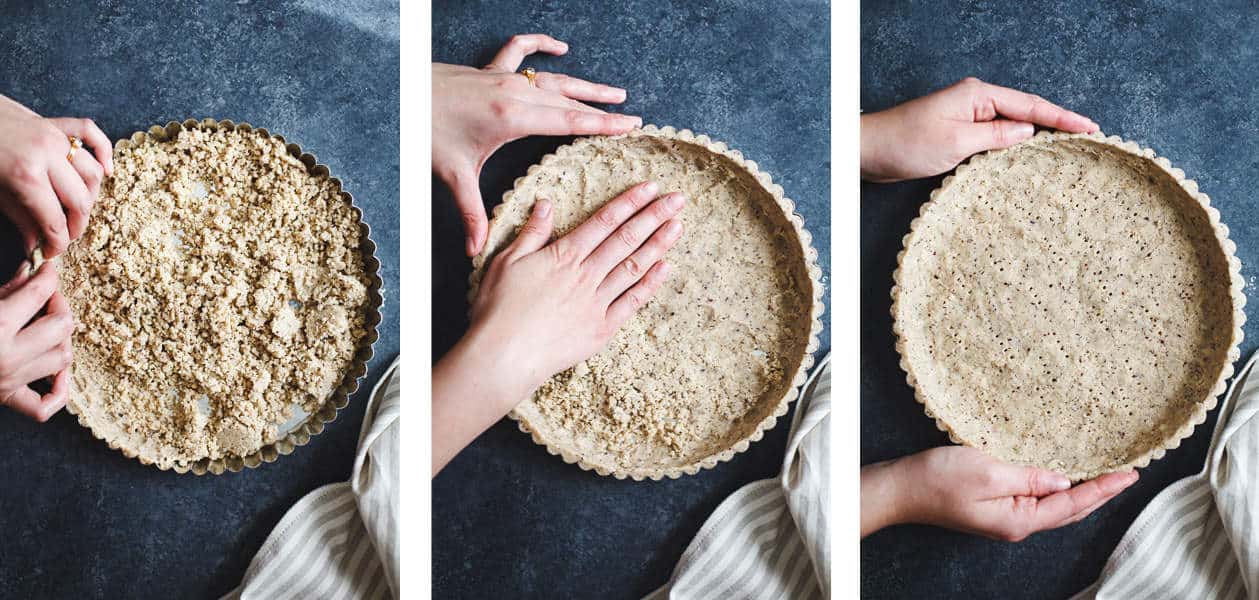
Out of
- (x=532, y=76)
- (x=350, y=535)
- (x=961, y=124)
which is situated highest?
(x=961, y=124)

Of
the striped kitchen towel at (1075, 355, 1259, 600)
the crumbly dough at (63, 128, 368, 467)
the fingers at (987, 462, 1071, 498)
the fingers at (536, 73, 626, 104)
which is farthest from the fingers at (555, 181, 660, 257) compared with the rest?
the striped kitchen towel at (1075, 355, 1259, 600)

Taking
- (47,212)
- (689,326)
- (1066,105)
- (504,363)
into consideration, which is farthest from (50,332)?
(1066,105)

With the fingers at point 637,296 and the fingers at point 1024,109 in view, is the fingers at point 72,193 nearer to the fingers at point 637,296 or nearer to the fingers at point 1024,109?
the fingers at point 637,296

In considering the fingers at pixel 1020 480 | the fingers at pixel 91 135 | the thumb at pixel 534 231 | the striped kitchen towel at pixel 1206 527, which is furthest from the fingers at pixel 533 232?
the striped kitchen towel at pixel 1206 527

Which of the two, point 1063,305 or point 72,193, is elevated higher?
point 1063,305

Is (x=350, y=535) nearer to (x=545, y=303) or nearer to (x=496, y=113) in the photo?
(x=545, y=303)
